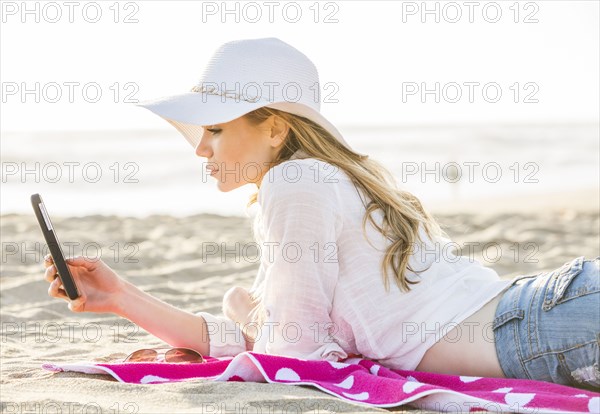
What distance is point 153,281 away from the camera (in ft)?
17.5

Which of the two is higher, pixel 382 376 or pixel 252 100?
pixel 252 100

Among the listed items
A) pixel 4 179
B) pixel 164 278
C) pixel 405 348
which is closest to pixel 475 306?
pixel 405 348

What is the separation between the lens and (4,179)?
13094mm

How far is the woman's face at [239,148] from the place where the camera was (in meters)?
3.01

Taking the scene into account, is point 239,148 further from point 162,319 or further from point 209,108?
point 162,319

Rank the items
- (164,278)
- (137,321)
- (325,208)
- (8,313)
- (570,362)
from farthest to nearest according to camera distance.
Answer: (164,278), (8,313), (137,321), (325,208), (570,362)

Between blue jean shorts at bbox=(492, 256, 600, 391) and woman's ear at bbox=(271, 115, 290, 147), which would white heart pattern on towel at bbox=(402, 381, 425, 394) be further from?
woman's ear at bbox=(271, 115, 290, 147)

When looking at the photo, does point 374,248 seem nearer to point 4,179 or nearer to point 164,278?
point 164,278

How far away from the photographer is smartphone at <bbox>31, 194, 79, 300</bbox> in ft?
9.46

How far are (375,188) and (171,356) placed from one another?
36.8 inches

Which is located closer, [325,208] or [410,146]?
[325,208]

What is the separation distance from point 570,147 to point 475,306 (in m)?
17.6

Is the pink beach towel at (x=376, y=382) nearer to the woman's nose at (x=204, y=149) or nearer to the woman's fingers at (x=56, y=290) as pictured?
the woman's fingers at (x=56, y=290)

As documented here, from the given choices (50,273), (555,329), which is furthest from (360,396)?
(50,273)
